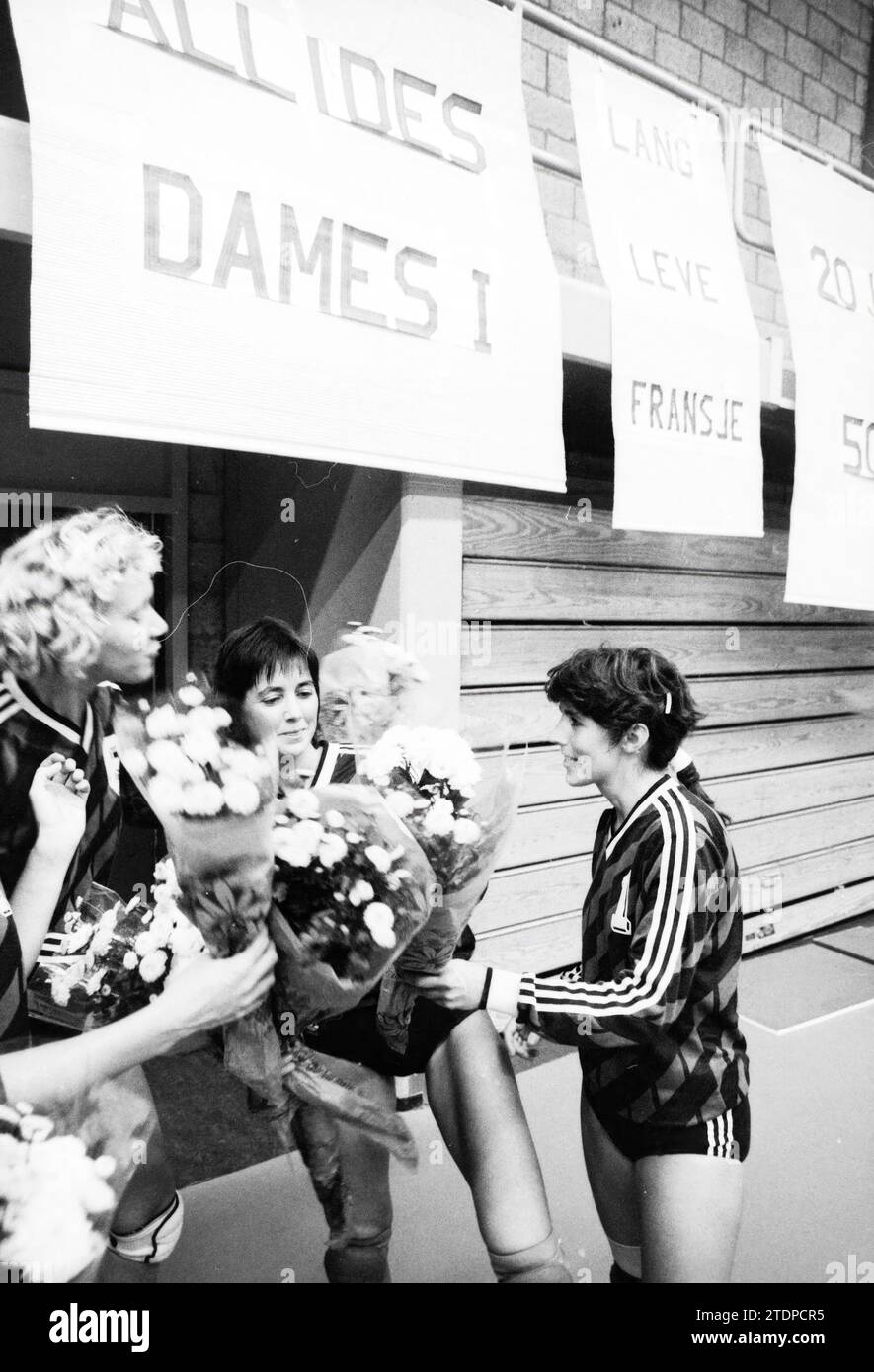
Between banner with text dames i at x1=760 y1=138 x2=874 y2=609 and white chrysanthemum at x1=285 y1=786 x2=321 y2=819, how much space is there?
1.02 meters

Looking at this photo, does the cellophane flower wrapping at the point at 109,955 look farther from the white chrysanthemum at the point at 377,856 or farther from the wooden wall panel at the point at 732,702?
the wooden wall panel at the point at 732,702

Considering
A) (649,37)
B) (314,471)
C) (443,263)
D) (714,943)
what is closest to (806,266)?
(443,263)

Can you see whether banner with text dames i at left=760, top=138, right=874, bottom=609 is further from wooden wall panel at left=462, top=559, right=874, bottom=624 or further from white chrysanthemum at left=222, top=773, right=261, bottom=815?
white chrysanthemum at left=222, top=773, right=261, bottom=815

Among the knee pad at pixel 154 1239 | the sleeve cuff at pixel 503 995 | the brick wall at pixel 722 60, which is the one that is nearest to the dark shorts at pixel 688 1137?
the sleeve cuff at pixel 503 995

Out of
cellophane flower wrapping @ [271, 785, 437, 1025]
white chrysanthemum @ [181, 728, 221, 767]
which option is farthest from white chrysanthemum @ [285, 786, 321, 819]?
white chrysanthemum @ [181, 728, 221, 767]

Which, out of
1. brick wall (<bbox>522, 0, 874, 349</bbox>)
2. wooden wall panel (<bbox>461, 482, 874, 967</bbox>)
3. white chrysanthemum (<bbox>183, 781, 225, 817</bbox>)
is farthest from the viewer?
brick wall (<bbox>522, 0, 874, 349</bbox>)

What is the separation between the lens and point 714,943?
1.18m

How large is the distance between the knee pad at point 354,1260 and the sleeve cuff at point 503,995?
1.12 ft

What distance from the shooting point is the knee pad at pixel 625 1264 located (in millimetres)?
1204

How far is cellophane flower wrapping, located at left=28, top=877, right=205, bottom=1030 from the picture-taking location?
3.05ft

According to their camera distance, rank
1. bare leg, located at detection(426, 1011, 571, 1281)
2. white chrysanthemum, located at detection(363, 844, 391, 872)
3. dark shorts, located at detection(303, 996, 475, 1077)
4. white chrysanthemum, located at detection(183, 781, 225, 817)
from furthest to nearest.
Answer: bare leg, located at detection(426, 1011, 571, 1281)
dark shorts, located at detection(303, 996, 475, 1077)
white chrysanthemum, located at detection(363, 844, 391, 872)
white chrysanthemum, located at detection(183, 781, 225, 817)

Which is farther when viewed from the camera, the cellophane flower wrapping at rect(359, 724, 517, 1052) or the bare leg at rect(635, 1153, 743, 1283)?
the bare leg at rect(635, 1153, 743, 1283)

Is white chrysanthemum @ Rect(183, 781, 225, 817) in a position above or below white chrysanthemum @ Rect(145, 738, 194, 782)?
below

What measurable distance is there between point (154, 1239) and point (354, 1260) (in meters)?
0.25
